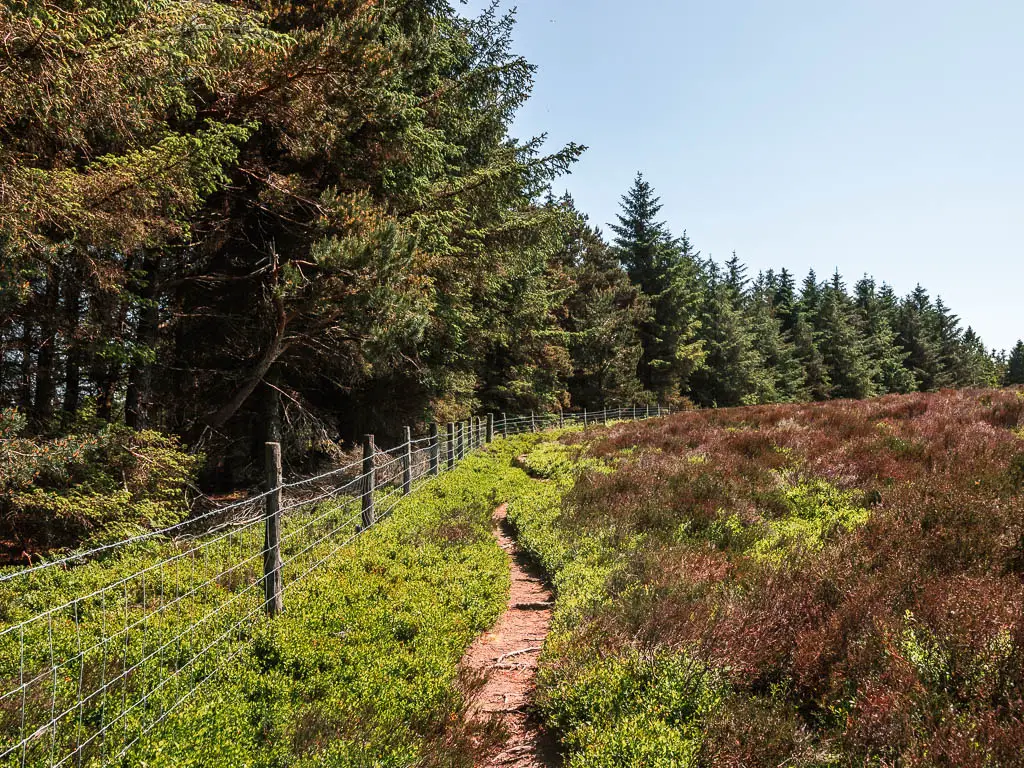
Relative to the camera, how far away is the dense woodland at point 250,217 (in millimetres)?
6078

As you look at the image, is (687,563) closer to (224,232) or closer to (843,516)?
(843,516)

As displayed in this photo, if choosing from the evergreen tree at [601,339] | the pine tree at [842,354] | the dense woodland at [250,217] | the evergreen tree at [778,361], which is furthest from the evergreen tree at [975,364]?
the dense woodland at [250,217]

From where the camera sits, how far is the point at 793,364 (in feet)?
169

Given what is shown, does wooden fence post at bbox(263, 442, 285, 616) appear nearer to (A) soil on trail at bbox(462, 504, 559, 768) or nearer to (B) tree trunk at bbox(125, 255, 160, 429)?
(A) soil on trail at bbox(462, 504, 559, 768)

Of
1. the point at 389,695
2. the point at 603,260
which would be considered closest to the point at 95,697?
the point at 389,695

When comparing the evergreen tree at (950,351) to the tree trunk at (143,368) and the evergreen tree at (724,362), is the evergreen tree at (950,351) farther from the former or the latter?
the tree trunk at (143,368)

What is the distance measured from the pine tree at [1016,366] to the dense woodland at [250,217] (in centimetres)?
9672

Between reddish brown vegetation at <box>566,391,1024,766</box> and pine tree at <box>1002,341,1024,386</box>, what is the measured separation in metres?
101

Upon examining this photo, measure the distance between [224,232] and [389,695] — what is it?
959cm

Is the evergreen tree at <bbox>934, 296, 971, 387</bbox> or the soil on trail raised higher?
the evergreen tree at <bbox>934, 296, 971, 387</bbox>

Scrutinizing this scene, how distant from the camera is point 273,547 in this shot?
15.9ft

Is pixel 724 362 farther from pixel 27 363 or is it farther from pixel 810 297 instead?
pixel 27 363

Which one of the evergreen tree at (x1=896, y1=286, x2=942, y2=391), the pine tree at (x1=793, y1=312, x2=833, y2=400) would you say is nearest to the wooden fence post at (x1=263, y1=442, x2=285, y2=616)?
the pine tree at (x1=793, y1=312, x2=833, y2=400)

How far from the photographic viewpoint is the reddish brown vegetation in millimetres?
2773
